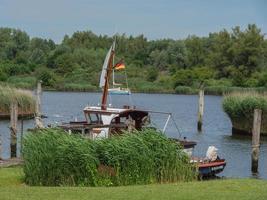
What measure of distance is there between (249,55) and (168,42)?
35.9m

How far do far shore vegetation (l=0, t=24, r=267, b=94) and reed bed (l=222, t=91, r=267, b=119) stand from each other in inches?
2693

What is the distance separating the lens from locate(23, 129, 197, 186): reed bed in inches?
780

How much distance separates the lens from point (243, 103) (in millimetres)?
50500

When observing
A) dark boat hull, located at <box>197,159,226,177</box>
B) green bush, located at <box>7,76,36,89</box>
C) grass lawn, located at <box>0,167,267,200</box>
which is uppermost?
green bush, located at <box>7,76,36,89</box>

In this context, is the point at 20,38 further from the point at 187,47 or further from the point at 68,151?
the point at 68,151

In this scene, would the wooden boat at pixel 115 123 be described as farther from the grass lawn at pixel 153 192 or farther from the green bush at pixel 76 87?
the green bush at pixel 76 87

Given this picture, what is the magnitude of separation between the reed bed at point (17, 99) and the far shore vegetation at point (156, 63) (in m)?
58.6

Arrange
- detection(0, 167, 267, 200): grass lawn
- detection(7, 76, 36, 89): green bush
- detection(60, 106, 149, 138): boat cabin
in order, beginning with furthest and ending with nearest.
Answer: detection(7, 76, 36, 89): green bush < detection(60, 106, 149, 138): boat cabin < detection(0, 167, 267, 200): grass lawn

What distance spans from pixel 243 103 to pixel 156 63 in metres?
109

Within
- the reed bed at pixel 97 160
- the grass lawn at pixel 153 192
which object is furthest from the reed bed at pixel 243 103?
the grass lawn at pixel 153 192

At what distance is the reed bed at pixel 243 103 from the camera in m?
49.5

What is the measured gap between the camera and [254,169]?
3306 centimetres

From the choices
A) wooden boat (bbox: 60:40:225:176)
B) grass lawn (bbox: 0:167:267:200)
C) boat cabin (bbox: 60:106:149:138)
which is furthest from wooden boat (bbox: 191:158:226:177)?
grass lawn (bbox: 0:167:267:200)

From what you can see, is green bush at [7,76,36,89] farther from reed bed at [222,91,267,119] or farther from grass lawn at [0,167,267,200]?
grass lawn at [0,167,267,200]
